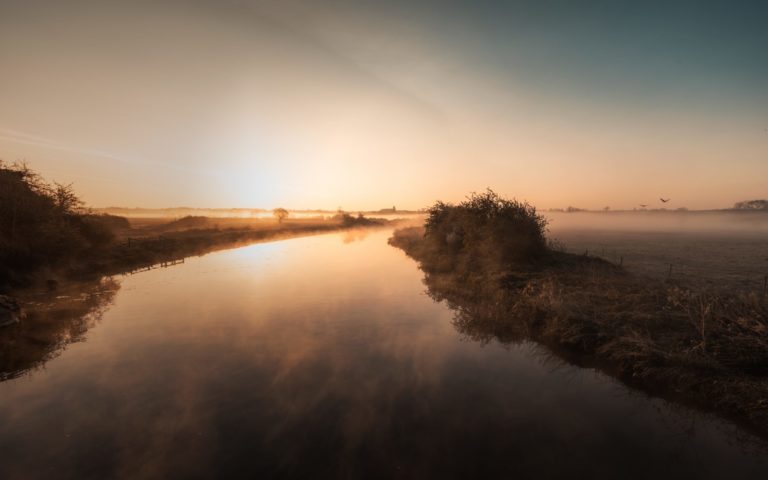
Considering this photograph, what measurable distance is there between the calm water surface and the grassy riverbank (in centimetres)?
114

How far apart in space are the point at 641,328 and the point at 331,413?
11904 millimetres

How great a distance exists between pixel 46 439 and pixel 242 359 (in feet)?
17.4

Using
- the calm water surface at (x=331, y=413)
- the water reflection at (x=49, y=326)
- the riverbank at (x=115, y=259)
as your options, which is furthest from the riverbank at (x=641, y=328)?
the riverbank at (x=115, y=259)

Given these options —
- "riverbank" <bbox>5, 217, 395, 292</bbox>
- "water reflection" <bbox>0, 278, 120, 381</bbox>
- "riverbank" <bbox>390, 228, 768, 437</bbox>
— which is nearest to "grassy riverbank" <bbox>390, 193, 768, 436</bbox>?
"riverbank" <bbox>390, 228, 768, 437</bbox>

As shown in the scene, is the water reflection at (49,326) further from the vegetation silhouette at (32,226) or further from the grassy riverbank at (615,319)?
the grassy riverbank at (615,319)

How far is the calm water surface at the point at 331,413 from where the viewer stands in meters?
7.25

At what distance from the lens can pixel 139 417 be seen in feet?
28.8

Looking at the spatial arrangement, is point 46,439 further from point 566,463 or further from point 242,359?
point 566,463

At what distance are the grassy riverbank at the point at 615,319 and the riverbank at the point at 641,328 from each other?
3cm

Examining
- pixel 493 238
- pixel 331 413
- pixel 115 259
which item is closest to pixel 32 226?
pixel 115 259

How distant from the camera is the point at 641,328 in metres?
12.5

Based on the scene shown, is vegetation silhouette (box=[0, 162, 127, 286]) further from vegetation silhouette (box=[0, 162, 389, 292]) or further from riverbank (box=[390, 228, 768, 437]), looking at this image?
riverbank (box=[390, 228, 768, 437])

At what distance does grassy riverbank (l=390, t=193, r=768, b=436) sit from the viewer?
32.1 ft

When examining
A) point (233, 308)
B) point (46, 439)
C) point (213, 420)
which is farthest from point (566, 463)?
point (233, 308)
